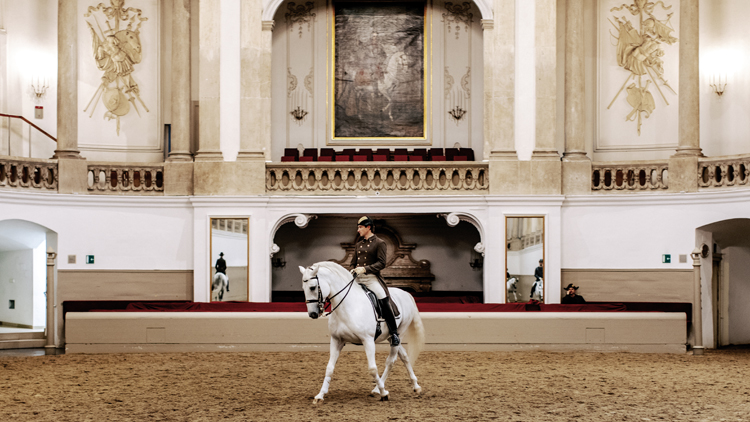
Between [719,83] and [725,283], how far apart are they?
4.35 m

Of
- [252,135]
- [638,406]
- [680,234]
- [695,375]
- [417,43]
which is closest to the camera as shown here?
[638,406]

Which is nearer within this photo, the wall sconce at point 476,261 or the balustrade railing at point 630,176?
the balustrade railing at point 630,176

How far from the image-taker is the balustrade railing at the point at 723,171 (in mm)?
15180

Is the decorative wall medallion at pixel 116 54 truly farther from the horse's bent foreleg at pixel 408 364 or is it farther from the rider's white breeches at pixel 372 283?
the horse's bent foreleg at pixel 408 364

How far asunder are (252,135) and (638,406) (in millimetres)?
10523

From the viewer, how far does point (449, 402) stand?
9164 mm

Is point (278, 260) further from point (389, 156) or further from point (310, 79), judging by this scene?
point (310, 79)

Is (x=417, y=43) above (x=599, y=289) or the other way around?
above

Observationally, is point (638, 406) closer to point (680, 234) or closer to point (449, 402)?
point (449, 402)

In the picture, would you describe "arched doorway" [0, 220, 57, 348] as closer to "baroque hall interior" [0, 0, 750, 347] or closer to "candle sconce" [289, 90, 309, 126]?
"baroque hall interior" [0, 0, 750, 347]

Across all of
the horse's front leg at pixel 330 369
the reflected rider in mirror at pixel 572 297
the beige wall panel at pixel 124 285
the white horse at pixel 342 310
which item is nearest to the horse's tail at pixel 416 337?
the white horse at pixel 342 310

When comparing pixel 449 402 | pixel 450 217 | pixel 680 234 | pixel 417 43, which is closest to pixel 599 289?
pixel 680 234

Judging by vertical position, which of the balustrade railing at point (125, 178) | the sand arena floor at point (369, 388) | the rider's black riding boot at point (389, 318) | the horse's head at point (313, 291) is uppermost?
the balustrade railing at point (125, 178)

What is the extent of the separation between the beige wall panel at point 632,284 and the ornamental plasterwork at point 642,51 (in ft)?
12.4
